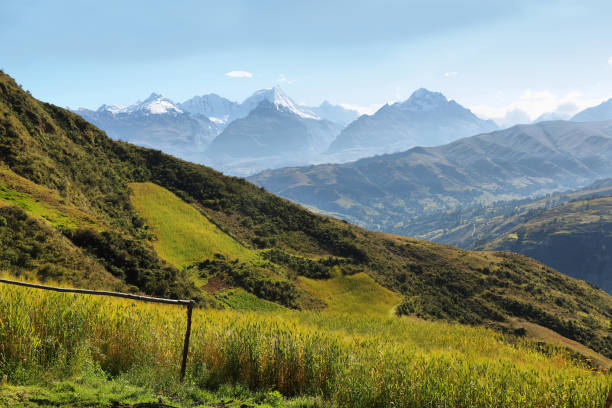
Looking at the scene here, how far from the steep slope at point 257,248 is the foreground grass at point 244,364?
554 inches

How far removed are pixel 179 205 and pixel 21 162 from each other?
23.3 meters

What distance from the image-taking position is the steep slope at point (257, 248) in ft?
109

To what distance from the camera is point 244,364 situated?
10.2 m

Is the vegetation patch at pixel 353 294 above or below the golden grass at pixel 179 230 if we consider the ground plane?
below

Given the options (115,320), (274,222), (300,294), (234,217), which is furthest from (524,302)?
(115,320)

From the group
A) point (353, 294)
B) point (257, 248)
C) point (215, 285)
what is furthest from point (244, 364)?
point (257, 248)

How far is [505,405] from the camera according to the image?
846 centimetres

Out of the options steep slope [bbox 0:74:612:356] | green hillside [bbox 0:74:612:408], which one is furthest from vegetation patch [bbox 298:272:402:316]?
steep slope [bbox 0:74:612:356]

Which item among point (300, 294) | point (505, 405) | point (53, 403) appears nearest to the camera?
point (53, 403)

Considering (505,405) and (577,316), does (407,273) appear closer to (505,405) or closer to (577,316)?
(577,316)

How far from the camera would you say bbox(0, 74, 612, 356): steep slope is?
33.3 metres

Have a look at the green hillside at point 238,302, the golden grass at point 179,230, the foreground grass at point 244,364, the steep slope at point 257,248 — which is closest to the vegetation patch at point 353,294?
the green hillside at point 238,302

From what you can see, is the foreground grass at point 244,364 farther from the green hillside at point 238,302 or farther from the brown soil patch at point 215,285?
the brown soil patch at point 215,285

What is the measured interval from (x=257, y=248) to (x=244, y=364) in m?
44.5
